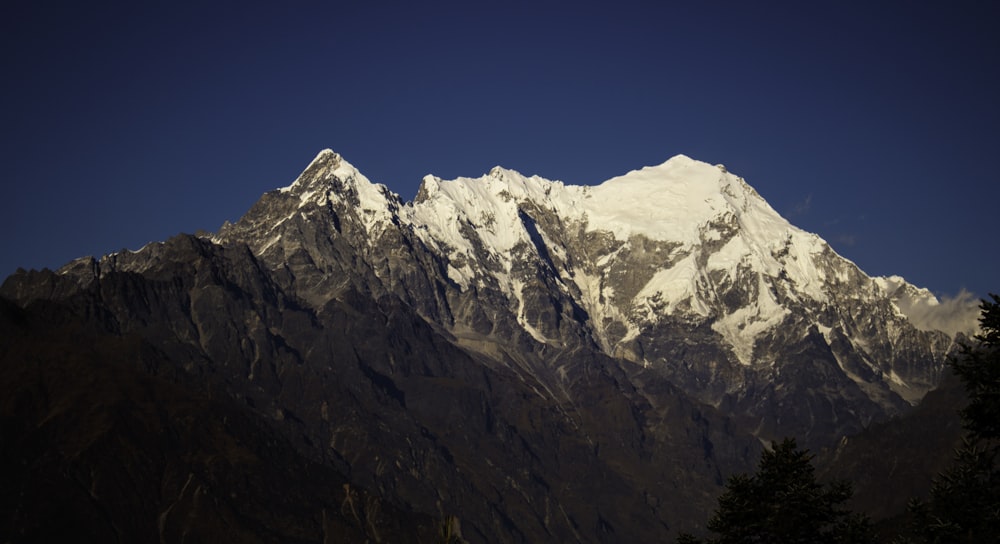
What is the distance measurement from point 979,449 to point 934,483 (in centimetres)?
360

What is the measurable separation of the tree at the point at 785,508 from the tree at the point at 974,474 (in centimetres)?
310

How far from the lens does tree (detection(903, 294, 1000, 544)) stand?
2307 inches

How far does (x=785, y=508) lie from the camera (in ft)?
205

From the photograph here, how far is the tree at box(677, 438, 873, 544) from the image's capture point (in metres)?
61.8

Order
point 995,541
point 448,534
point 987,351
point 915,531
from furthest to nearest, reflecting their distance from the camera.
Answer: point 987,351, point 915,531, point 995,541, point 448,534

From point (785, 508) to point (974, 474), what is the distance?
Answer: 26.4 feet

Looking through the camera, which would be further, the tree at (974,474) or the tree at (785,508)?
the tree at (785,508)

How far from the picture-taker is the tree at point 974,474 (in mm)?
58594

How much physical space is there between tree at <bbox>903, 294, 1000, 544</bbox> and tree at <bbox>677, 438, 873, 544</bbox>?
3.10m

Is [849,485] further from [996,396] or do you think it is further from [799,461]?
[996,396]

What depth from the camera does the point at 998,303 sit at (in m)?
60.4

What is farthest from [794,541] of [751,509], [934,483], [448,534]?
[448,534]

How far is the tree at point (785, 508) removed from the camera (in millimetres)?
61812

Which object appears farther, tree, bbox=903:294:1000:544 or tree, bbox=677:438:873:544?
tree, bbox=677:438:873:544
